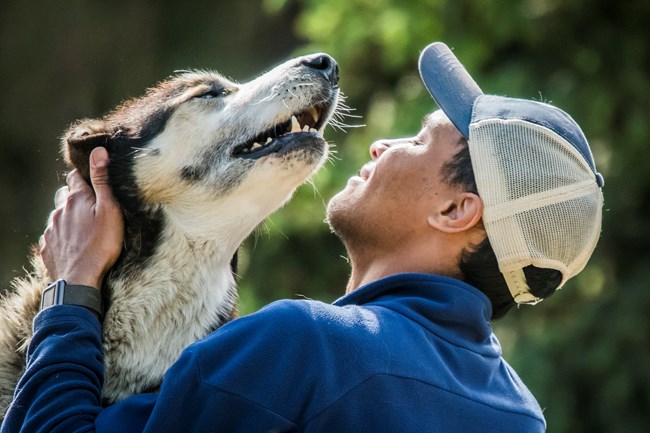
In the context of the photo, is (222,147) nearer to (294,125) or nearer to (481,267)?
(294,125)

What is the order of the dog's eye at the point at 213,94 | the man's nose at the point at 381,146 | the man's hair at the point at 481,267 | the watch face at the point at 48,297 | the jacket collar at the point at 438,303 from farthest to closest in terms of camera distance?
1. the dog's eye at the point at 213,94
2. the man's nose at the point at 381,146
3. the man's hair at the point at 481,267
4. the watch face at the point at 48,297
5. the jacket collar at the point at 438,303

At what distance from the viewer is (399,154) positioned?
345 centimetres

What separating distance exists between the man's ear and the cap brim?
0.67ft

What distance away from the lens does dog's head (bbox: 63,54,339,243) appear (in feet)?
12.2

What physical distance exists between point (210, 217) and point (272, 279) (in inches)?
207

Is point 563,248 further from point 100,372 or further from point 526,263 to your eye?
point 100,372

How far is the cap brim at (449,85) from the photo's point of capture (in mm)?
3342

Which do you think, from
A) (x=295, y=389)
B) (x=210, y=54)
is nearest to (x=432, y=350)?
(x=295, y=389)

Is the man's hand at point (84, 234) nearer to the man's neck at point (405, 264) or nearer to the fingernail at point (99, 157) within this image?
the fingernail at point (99, 157)

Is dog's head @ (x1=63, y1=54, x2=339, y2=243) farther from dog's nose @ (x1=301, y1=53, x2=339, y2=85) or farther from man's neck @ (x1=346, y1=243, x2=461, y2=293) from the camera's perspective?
man's neck @ (x1=346, y1=243, x2=461, y2=293)

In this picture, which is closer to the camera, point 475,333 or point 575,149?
point 475,333

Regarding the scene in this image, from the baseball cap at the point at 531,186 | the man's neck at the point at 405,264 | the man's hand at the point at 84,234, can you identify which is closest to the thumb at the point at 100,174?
the man's hand at the point at 84,234

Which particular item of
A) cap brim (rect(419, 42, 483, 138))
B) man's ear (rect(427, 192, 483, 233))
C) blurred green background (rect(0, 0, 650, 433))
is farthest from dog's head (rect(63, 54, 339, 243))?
blurred green background (rect(0, 0, 650, 433))

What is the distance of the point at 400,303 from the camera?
2.96 meters
